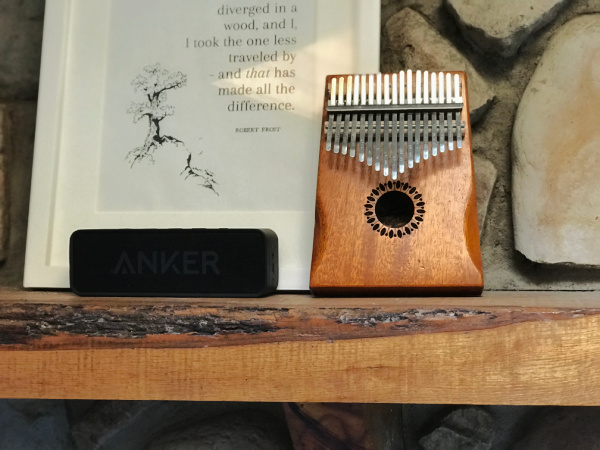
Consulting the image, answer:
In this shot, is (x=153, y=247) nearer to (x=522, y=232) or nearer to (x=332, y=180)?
(x=332, y=180)

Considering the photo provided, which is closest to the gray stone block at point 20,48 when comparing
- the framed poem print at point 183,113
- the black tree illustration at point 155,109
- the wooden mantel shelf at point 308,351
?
the framed poem print at point 183,113

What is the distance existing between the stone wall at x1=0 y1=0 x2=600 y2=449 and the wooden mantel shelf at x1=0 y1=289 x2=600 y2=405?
215mm

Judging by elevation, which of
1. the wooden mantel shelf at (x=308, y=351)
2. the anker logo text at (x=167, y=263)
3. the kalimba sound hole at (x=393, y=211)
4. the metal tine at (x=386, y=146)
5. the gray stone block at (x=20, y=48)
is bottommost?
the wooden mantel shelf at (x=308, y=351)

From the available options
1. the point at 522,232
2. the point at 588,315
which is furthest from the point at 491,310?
the point at 522,232

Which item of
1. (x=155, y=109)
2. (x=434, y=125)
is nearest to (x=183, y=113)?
(x=155, y=109)

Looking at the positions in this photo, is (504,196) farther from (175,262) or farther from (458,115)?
(175,262)

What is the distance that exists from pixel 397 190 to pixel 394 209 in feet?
0.13

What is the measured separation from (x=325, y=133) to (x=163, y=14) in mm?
Answer: 345

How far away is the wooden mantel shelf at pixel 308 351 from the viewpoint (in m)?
0.62

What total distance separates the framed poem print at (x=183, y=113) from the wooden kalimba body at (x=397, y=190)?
0.10m

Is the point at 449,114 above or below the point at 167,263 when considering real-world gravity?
above

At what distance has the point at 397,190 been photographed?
2.63ft

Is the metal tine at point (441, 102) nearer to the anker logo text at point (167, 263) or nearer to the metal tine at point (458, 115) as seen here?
the metal tine at point (458, 115)

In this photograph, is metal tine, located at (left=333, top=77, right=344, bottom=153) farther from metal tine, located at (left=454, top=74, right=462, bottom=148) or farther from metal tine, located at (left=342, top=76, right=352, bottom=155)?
metal tine, located at (left=454, top=74, right=462, bottom=148)
